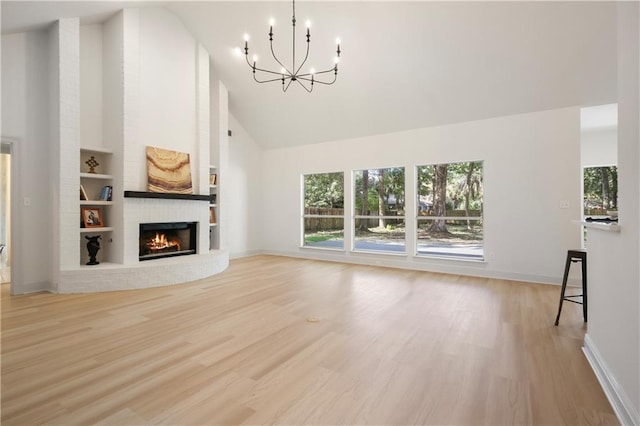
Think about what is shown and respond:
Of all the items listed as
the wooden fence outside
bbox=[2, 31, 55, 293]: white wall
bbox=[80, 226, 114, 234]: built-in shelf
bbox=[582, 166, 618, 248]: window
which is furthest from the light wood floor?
bbox=[582, 166, 618, 248]: window

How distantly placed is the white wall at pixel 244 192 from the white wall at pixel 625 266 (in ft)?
21.3

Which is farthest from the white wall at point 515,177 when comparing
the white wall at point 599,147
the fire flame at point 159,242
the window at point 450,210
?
the fire flame at point 159,242

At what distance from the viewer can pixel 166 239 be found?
17.3 feet

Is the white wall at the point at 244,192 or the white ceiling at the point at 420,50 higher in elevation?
the white ceiling at the point at 420,50

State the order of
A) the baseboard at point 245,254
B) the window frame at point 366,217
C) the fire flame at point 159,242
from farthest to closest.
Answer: the baseboard at point 245,254, the window frame at point 366,217, the fire flame at point 159,242

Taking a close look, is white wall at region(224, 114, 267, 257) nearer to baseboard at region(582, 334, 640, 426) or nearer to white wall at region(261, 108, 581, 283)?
white wall at region(261, 108, 581, 283)

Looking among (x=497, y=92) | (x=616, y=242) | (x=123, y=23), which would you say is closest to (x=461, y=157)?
(x=497, y=92)

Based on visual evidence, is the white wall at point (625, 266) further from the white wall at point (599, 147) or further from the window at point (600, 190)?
the window at point (600, 190)

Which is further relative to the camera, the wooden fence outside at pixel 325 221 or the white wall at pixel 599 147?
the wooden fence outside at pixel 325 221

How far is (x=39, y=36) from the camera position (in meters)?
4.26

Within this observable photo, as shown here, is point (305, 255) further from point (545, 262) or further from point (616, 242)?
point (616, 242)

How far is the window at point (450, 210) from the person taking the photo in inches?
215

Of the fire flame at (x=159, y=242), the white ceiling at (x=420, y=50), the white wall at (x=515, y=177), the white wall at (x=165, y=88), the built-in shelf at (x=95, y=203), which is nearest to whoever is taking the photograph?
the white ceiling at (x=420, y=50)

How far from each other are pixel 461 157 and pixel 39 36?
6.83 m
